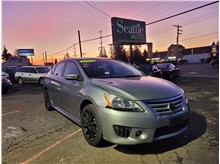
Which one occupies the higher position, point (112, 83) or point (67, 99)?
point (112, 83)

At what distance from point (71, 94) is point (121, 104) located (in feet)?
4.51

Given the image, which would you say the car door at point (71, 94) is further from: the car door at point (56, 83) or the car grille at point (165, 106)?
the car grille at point (165, 106)

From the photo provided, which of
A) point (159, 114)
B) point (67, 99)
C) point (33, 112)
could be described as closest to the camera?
point (159, 114)

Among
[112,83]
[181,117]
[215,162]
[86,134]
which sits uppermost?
[112,83]

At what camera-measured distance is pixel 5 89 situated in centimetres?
963

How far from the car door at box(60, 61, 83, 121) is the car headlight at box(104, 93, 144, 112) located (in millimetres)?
782

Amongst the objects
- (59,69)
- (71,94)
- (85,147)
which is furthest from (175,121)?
(59,69)

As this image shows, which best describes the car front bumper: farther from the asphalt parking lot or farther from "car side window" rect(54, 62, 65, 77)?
"car side window" rect(54, 62, 65, 77)

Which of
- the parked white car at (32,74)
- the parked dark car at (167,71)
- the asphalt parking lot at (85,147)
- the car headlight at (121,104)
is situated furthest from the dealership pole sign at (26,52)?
the car headlight at (121,104)

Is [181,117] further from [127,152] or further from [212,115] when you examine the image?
[212,115]

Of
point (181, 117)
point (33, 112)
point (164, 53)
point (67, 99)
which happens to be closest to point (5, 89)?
point (33, 112)

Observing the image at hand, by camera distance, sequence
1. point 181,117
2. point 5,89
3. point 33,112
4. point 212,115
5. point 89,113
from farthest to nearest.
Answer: point 5,89 < point 33,112 < point 212,115 < point 89,113 < point 181,117

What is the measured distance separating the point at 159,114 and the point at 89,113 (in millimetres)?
1139

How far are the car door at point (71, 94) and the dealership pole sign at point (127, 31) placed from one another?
1873 cm
